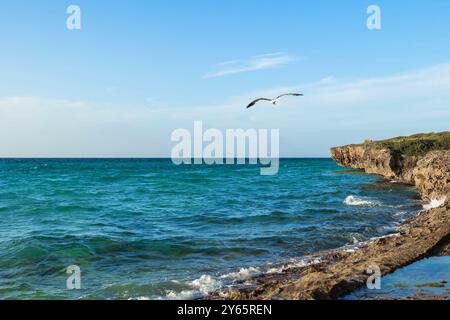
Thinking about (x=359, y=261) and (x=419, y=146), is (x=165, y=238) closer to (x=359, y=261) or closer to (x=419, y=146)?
(x=359, y=261)

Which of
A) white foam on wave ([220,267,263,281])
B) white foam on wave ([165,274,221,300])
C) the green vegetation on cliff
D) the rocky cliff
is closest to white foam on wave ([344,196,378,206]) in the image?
the rocky cliff

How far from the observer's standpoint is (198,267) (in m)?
16.4

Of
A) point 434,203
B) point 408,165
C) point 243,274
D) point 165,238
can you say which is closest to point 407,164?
point 408,165

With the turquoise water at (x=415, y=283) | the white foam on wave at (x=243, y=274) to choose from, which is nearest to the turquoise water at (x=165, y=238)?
the white foam on wave at (x=243, y=274)

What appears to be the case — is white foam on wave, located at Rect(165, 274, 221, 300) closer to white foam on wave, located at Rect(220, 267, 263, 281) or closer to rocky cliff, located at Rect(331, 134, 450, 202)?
white foam on wave, located at Rect(220, 267, 263, 281)

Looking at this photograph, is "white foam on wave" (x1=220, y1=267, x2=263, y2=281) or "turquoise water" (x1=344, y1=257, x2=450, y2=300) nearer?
"turquoise water" (x1=344, y1=257, x2=450, y2=300)

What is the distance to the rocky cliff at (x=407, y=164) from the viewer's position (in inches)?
1164

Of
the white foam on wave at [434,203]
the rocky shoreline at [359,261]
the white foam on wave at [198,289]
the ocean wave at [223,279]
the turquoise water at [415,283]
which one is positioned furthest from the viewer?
the white foam on wave at [434,203]

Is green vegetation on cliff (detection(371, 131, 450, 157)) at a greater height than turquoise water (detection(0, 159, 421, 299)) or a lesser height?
greater

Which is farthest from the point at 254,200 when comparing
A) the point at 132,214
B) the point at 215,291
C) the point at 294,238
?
the point at 215,291

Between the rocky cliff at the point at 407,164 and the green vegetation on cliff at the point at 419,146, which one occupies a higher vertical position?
the green vegetation on cliff at the point at 419,146

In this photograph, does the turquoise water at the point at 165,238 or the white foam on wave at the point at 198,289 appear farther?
the turquoise water at the point at 165,238

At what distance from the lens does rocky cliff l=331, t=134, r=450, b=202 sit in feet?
97.0

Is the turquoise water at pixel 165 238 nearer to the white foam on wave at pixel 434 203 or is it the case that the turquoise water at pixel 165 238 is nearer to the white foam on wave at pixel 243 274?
the white foam on wave at pixel 243 274
